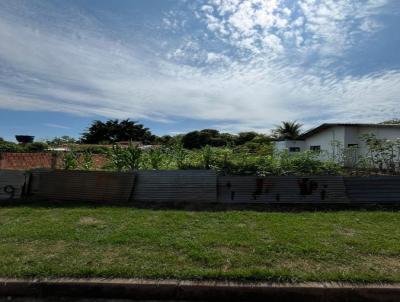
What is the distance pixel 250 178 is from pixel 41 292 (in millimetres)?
4994

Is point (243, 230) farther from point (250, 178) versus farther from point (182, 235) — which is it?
point (250, 178)

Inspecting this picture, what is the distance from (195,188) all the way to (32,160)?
766cm

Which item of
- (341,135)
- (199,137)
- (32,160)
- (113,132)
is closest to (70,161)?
(32,160)

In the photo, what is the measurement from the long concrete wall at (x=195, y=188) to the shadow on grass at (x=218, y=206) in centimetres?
14

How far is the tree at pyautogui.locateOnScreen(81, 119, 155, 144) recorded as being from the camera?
165ft

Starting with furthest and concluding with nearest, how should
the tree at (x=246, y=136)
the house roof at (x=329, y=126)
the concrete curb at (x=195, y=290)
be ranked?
the tree at (x=246, y=136), the house roof at (x=329, y=126), the concrete curb at (x=195, y=290)

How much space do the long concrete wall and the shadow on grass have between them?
141 mm

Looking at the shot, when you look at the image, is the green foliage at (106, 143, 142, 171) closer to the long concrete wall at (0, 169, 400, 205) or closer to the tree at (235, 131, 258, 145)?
the long concrete wall at (0, 169, 400, 205)

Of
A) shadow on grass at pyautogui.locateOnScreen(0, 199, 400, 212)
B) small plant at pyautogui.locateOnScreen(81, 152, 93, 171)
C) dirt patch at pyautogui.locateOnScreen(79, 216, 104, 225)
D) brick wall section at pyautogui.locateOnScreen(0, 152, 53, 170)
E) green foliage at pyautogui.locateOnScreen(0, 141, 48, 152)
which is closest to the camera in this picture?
dirt patch at pyautogui.locateOnScreen(79, 216, 104, 225)

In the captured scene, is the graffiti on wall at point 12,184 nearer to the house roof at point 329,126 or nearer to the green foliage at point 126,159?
the green foliage at point 126,159

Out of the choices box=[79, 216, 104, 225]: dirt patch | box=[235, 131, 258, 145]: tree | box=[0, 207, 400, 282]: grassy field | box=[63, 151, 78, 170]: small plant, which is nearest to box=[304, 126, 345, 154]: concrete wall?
box=[0, 207, 400, 282]: grassy field

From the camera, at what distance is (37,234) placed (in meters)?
4.46

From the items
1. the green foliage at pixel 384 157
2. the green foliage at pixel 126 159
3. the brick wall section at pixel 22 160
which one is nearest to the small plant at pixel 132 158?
the green foliage at pixel 126 159

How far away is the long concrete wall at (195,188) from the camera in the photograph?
6973 mm
